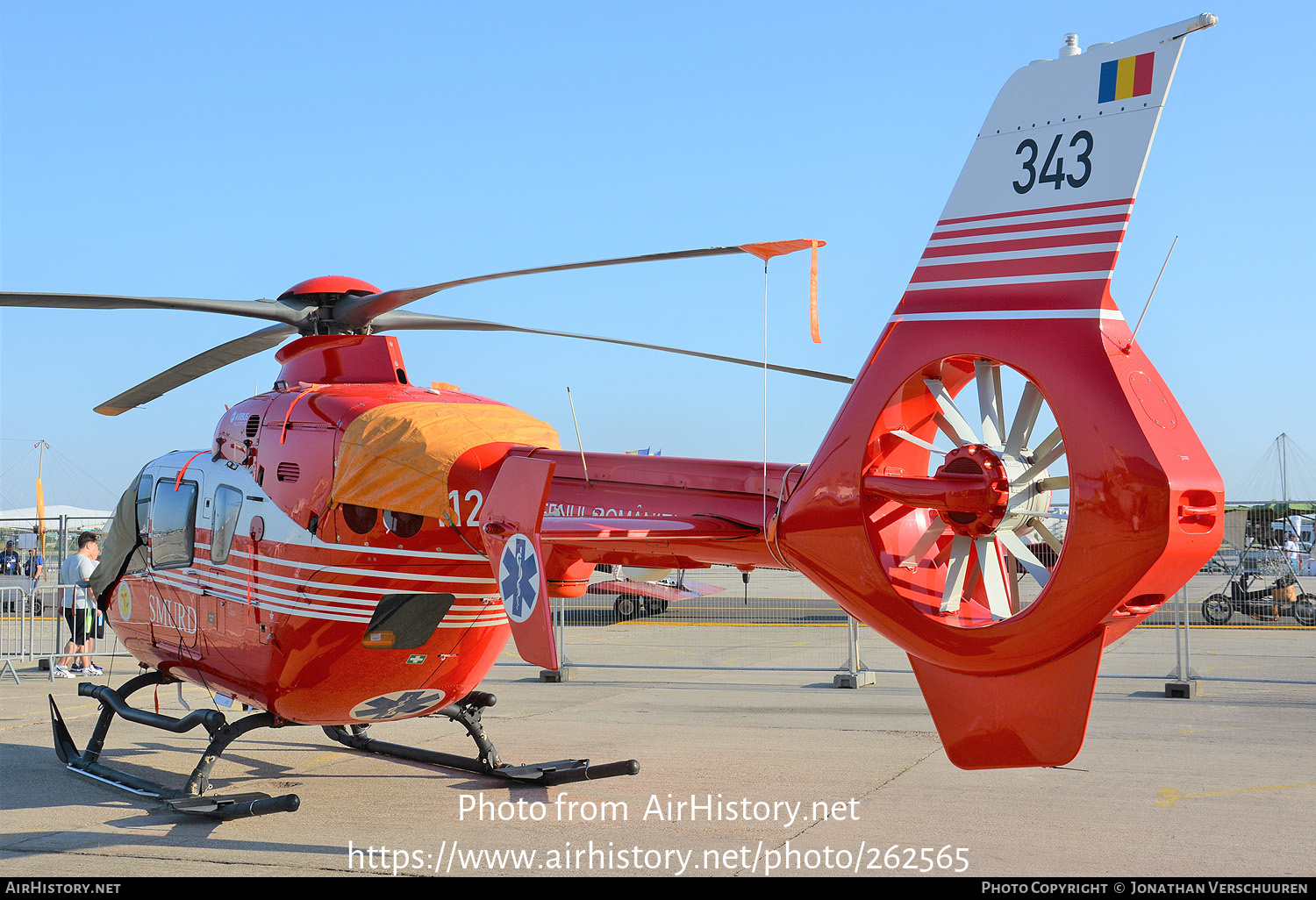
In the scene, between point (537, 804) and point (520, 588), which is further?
point (537, 804)

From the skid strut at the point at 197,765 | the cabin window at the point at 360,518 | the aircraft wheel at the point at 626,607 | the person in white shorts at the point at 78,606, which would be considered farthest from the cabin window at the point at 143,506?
the aircraft wheel at the point at 626,607

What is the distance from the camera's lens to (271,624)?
7992 mm

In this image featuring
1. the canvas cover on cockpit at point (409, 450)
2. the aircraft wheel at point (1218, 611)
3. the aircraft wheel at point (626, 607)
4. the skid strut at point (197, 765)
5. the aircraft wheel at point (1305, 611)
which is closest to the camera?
the canvas cover on cockpit at point (409, 450)

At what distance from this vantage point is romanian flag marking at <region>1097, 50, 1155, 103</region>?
→ 15.4 ft

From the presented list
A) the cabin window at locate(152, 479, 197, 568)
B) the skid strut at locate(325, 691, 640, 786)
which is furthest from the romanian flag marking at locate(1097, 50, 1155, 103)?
the cabin window at locate(152, 479, 197, 568)

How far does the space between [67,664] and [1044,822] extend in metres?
15.5

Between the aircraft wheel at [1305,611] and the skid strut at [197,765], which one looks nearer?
the skid strut at [197,765]

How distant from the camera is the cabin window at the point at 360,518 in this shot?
764 cm

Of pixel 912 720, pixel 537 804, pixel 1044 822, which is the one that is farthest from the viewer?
pixel 912 720

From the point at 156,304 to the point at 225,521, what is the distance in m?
1.78

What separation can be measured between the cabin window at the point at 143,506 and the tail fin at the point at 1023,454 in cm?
630

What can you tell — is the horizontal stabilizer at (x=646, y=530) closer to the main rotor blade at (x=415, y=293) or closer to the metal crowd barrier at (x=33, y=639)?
the main rotor blade at (x=415, y=293)
